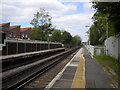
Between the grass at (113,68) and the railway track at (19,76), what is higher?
the grass at (113,68)

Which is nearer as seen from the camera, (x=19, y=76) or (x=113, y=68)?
(x=19, y=76)

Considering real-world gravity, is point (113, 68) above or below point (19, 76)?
above

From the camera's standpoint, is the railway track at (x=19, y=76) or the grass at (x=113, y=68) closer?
the railway track at (x=19, y=76)

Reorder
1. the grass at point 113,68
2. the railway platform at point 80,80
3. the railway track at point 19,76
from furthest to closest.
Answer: the grass at point 113,68 < the railway track at point 19,76 < the railway platform at point 80,80

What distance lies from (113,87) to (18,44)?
64.9 feet

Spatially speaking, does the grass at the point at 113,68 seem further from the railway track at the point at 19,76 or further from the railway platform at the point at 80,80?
the railway track at the point at 19,76

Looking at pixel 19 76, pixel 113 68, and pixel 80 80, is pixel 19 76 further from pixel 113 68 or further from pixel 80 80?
pixel 113 68

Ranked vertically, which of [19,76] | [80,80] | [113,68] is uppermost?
[113,68]

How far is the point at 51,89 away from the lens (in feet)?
21.8

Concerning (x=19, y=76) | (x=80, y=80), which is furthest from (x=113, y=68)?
(x=19, y=76)

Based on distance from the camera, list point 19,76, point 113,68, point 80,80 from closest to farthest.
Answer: point 80,80, point 19,76, point 113,68

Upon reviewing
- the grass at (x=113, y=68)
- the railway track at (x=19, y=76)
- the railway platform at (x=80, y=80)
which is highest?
the grass at (x=113, y=68)

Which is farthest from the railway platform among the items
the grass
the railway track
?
the railway track

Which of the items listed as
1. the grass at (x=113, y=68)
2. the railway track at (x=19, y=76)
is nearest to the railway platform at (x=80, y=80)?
the grass at (x=113, y=68)
